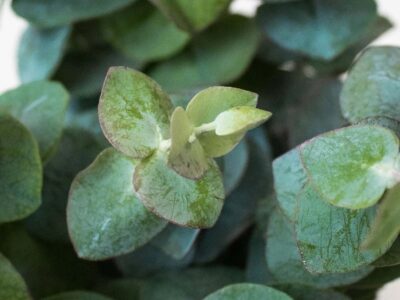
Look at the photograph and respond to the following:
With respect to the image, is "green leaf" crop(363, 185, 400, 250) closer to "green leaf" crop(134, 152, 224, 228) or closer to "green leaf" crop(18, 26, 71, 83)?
"green leaf" crop(134, 152, 224, 228)

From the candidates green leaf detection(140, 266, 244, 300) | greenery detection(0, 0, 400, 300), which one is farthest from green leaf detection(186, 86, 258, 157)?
green leaf detection(140, 266, 244, 300)

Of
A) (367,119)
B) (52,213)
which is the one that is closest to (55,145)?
(52,213)

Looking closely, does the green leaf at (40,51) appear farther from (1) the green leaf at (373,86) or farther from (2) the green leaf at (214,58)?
(1) the green leaf at (373,86)

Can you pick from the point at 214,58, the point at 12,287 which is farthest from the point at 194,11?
the point at 12,287

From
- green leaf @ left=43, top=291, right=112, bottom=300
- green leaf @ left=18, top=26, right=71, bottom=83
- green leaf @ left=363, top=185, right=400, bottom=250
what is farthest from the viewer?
green leaf @ left=18, top=26, right=71, bottom=83

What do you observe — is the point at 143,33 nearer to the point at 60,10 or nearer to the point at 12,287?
the point at 60,10

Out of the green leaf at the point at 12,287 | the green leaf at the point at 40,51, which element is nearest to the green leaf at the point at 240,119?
the green leaf at the point at 12,287
